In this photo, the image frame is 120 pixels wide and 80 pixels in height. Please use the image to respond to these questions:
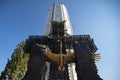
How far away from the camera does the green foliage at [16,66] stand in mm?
24894

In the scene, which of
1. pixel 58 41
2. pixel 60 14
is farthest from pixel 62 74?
pixel 60 14

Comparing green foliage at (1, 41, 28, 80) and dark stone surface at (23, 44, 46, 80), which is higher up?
green foliage at (1, 41, 28, 80)

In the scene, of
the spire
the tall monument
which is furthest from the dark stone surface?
the spire

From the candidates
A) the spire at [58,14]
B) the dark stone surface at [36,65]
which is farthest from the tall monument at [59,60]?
the spire at [58,14]

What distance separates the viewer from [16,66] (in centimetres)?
2597

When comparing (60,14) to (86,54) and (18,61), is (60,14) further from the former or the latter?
(86,54)

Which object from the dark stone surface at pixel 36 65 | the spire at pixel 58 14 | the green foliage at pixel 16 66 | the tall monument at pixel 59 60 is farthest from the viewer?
the spire at pixel 58 14

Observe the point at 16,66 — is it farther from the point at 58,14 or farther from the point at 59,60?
the point at 58,14

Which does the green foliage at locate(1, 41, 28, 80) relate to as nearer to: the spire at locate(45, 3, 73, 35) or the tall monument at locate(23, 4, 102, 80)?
the tall monument at locate(23, 4, 102, 80)

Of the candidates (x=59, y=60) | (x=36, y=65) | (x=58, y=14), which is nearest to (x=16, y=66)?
(x=59, y=60)

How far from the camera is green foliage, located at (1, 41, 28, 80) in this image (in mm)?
24894

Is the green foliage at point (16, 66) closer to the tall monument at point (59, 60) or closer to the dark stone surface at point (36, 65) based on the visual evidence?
the tall monument at point (59, 60)

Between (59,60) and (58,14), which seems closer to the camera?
(59,60)

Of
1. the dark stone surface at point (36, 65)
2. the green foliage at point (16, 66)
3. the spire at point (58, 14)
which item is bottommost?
the dark stone surface at point (36, 65)
